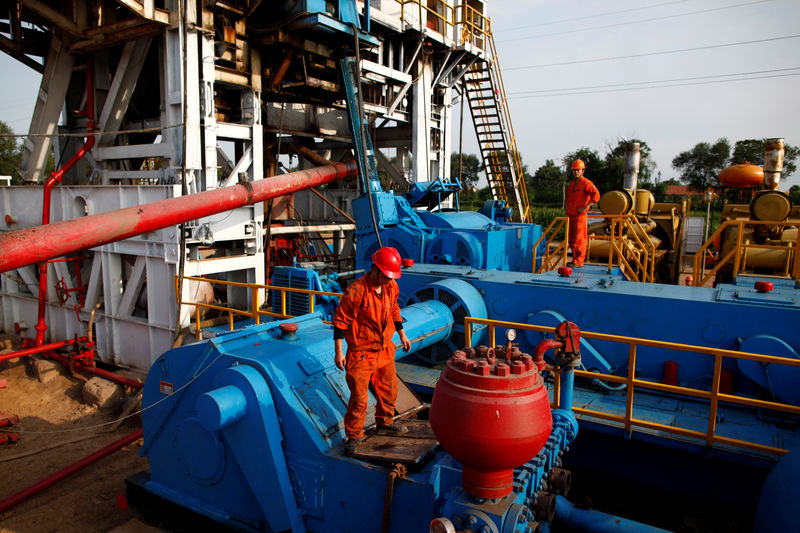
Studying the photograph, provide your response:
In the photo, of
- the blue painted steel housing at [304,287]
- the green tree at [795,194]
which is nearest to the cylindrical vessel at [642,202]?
the blue painted steel housing at [304,287]

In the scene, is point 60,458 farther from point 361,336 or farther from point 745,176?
point 745,176

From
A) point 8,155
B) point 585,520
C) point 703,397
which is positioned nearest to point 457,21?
point 703,397

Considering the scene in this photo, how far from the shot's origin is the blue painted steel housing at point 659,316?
5.12 m

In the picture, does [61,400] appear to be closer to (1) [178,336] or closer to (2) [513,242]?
(1) [178,336]

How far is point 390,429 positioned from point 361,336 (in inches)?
31.8

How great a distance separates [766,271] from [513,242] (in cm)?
524

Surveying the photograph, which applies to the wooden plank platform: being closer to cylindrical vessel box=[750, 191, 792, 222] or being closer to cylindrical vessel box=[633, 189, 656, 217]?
cylindrical vessel box=[750, 191, 792, 222]

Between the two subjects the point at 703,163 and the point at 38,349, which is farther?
the point at 703,163

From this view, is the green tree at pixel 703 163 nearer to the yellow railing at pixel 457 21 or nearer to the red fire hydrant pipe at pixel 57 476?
the yellow railing at pixel 457 21

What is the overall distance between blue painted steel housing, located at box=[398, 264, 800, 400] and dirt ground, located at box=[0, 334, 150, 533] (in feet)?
13.7

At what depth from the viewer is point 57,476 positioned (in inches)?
236

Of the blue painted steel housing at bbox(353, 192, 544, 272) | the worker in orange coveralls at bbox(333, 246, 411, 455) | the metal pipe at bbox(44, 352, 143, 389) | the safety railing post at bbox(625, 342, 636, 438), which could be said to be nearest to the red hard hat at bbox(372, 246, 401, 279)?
the worker in orange coveralls at bbox(333, 246, 411, 455)

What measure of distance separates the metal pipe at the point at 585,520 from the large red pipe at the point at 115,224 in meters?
4.38

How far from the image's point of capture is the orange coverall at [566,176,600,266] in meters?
8.95
